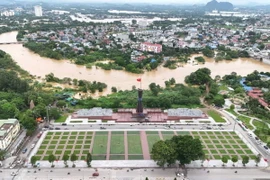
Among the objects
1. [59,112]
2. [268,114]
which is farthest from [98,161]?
[268,114]

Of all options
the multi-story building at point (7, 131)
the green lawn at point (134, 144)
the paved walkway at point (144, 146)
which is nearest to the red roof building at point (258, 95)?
the paved walkway at point (144, 146)

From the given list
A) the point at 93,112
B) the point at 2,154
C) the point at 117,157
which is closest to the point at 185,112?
the point at 93,112

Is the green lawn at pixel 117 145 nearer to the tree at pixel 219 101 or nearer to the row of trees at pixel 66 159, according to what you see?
the row of trees at pixel 66 159

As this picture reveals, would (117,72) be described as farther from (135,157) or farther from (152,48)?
(135,157)

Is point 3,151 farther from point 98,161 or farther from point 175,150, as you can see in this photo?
point 175,150

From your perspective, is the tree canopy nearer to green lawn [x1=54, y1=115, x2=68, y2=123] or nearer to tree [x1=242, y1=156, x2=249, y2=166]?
tree [x1=242, y1=156, x2=249, y2=166]
